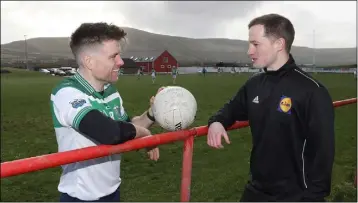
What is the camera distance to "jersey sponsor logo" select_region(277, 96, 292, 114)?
2.50m

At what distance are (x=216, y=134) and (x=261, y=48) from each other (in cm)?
68

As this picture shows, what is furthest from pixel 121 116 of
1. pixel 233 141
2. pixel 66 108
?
pixel 233 141

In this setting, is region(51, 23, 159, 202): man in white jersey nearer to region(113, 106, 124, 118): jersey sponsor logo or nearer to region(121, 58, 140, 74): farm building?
region(113, 106, 124, 118): jersey sponsor logo

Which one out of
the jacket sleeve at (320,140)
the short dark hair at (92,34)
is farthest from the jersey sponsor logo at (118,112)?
the jacket sleeve at (320,140)

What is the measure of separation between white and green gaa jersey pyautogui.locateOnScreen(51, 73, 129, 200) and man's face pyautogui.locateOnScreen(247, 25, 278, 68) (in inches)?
41.2

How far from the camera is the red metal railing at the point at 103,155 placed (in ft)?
5.83

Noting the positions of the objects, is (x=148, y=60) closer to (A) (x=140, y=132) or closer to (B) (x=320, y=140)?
(A) (x=140, y=132)

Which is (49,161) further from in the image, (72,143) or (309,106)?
(309,106)

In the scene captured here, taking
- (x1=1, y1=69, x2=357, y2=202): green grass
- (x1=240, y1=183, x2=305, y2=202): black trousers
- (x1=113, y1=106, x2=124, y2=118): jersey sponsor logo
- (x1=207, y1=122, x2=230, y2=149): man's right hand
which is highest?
(x1=113, y1=106, x2=124, y2=118): jersey sponsor logo

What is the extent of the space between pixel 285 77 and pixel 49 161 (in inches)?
62.3

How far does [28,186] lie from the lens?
20.6ft

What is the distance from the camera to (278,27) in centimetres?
270

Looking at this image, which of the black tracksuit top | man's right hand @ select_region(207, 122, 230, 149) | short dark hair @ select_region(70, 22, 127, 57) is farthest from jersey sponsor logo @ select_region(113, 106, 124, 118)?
the black tracksuit top

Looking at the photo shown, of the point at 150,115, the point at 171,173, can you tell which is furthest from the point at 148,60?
the point at 150,115
